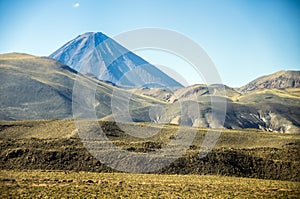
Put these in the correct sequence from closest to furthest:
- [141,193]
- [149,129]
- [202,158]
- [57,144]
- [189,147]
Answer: [141,193], [202,158], [57,144], [189,147], [149,129]

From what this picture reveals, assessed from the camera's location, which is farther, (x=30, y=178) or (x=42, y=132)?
(x=42, y=132)

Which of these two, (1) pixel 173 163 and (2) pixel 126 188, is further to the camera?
(1) pixel 173 163

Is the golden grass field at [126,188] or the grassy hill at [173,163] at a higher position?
the golden grass field at [126,188]

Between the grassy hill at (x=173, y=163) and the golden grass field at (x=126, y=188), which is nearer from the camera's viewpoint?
the golden grass field at (x=126, y=188)

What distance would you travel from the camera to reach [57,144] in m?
66.0

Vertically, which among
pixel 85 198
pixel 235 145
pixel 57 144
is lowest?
pixel 235 145

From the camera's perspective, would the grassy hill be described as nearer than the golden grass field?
No

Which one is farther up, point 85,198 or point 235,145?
point 85,198

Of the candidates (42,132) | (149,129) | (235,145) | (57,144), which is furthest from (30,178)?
(235,145)

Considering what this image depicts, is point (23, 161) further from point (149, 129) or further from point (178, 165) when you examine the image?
point (149, 129)

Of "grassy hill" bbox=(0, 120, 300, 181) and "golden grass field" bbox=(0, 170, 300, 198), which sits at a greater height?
"golden grass field" bbox=(0, 170, 300, 198)

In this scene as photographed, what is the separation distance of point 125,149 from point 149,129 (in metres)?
26.2

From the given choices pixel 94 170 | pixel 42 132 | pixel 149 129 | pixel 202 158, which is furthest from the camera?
pixel 149 129

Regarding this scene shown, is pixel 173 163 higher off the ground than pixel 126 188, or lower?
lower
